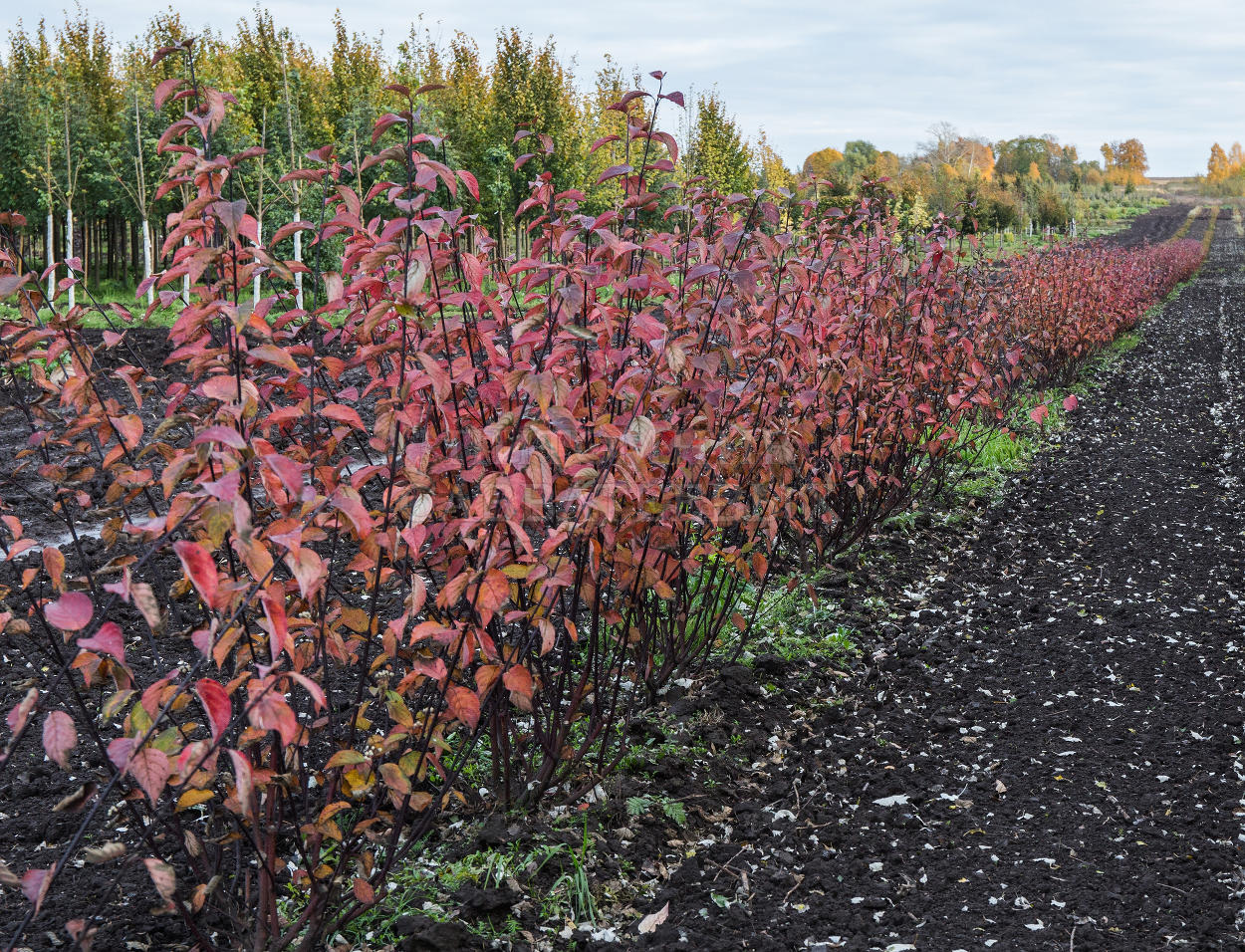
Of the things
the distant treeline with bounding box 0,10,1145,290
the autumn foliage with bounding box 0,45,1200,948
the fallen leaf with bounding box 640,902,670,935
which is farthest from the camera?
the distant treeline with bounding box 0,10,1145,290

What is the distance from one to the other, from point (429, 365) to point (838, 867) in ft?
5.06

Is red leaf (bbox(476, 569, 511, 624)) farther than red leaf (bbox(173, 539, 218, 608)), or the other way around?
red leaf (bbox(476, 569, 511, 624))

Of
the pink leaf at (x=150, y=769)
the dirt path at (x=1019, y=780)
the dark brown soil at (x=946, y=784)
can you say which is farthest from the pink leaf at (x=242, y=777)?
the dirt path at (x=1019, y=780)

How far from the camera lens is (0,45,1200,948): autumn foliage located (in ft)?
4.57

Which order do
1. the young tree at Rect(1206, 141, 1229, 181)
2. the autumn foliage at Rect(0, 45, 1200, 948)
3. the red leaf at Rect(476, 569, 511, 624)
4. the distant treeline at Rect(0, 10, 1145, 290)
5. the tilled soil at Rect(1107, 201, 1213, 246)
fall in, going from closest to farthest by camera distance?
the autumn foliage at Rect(0, 45, 1200, 948), the red leaf at Rect(476, 569, 511, 624), the distant treeline at Rect(0, 10, 1145, 290), the tilled soil at Rect(1107, 201, 1213, 246), the young tree at Rect(1206, 141, 1229, 181)

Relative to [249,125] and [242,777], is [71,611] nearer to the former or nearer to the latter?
[242,777]

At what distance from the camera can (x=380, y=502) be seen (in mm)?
2229

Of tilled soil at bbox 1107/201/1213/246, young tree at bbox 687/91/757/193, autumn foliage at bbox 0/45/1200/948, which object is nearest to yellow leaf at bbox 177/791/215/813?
autumn foliage at bbox 0/45/1200/948

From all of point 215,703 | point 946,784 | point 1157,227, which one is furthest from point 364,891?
point 1157,227

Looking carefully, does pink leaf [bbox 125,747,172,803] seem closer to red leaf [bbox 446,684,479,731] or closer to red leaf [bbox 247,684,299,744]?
red leaf [bbox 247,684,299,744]

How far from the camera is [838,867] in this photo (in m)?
2.29

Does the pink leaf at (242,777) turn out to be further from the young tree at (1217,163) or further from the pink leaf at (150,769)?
the young tree at (1217,163)

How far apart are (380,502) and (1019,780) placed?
1.88 meters

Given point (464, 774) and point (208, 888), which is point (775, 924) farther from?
point (208, 888)
